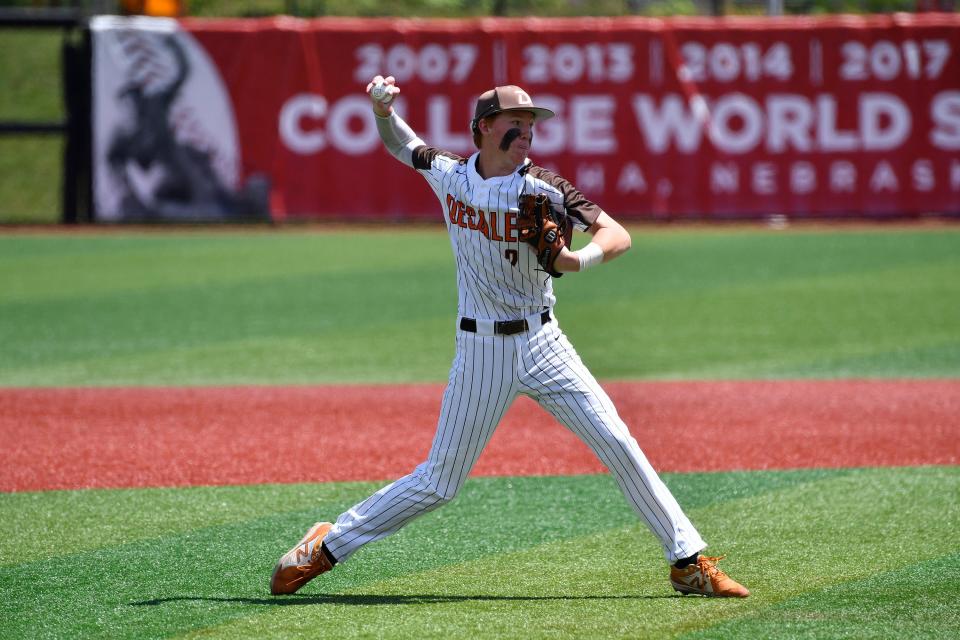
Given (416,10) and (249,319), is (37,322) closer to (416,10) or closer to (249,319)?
(249,319)

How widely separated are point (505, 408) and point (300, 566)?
3.26 ft

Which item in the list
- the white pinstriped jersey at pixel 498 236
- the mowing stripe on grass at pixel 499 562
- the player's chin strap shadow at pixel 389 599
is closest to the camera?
the mowing stripe on grass at pixel 499 562

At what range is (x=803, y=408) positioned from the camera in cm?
942

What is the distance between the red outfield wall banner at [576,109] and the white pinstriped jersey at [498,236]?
15664 millimetres

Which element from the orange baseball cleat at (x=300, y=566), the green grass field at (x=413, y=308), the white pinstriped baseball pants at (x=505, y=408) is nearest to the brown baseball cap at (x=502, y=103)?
the white pinstriped baseball pants at (x=505, y=408)

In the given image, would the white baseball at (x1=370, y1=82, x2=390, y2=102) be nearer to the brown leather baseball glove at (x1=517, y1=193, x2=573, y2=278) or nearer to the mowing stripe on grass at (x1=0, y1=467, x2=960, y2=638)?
the brown leather baseball glove at (x1=517, y1=193, x2=573, y2=278)

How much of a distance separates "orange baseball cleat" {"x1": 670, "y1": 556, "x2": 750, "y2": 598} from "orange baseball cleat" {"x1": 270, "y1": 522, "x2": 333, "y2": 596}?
1.34 meters

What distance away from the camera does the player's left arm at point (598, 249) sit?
469cm

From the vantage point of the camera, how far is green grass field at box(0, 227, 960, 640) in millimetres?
4867

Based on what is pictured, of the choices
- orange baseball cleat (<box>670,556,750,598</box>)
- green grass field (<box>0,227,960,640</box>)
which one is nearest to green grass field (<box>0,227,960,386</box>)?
green grass field (<box>0,227,960,640</box>)

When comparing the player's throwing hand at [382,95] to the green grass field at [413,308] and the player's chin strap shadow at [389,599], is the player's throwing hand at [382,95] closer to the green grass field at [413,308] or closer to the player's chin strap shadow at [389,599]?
the player's chin strap shadow at [389,599]

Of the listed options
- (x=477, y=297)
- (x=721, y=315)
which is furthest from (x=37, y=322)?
(x=477, y=297)

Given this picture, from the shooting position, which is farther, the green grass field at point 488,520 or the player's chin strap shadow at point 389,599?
the player's chin strap shadow at point 389,599

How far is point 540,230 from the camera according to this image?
4746 mm
